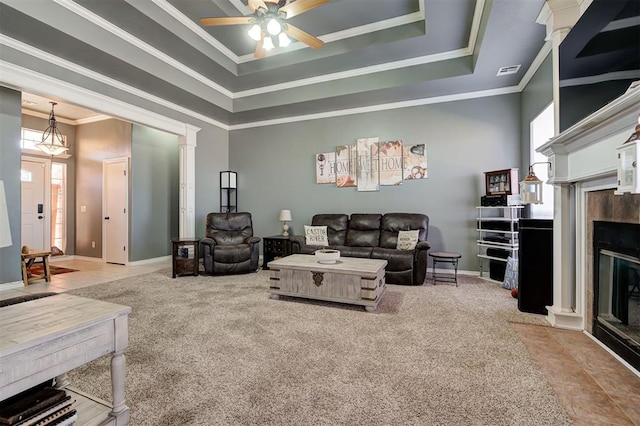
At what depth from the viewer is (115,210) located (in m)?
5.99

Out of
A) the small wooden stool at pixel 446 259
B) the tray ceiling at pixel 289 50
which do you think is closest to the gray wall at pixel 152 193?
the tray ceiling at pixel 289 50

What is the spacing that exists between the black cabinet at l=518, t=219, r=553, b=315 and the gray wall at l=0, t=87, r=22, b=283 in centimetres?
640

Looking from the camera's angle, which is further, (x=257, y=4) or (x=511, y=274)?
(x=511, y=274)

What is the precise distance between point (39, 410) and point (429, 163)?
5118 mm

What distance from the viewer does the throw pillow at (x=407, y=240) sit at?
445 centimetres

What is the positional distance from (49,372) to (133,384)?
92cm

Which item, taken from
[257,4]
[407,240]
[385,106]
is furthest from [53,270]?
[385,106]

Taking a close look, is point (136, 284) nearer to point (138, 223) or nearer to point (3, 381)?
point (138, 223)

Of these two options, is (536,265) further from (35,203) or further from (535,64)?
(35,203)

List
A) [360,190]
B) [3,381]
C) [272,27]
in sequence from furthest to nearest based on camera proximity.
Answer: [360,190] < [272,27] < [3,381]

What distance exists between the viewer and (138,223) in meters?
5.85

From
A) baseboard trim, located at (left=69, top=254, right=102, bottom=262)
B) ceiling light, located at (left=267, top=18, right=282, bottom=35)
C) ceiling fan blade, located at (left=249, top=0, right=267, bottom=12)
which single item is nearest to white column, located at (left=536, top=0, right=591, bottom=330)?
ceiling light, located at (left=267, top=18, right=282, bottom=35)

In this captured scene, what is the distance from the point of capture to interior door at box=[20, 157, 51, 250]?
5766mm

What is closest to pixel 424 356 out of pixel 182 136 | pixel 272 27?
pixel 272 27
